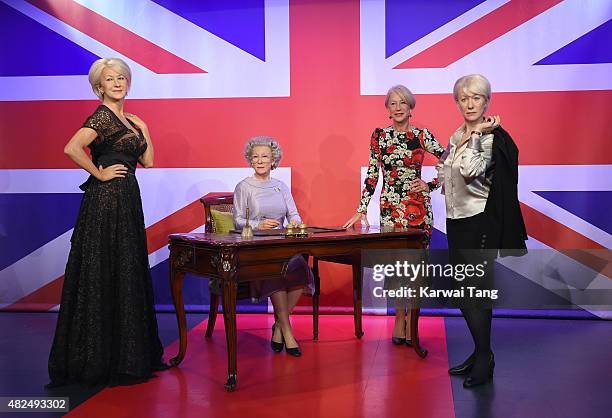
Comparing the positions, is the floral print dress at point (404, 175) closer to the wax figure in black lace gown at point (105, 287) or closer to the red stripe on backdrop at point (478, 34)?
the red stripe on backdrop at point (478, 34)

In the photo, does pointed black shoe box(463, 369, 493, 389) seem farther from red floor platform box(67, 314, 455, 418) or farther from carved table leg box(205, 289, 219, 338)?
carved table leg box(205, 289, 219, 338)

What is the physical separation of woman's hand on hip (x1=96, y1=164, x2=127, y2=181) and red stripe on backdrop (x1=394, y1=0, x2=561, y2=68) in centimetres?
284

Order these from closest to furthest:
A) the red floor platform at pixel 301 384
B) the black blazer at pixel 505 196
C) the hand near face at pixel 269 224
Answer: the red floor platform at pixel 301 384 < the black blazer at pixel 505 196 < the hand near face at pixel 269 224

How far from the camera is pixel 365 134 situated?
5762 millimetres

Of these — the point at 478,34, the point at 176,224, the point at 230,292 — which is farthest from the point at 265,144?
the point at 478,34

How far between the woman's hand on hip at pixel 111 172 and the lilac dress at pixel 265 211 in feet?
3.09

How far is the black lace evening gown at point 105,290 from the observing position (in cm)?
373

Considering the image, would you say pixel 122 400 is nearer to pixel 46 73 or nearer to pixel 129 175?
pixel 129 175

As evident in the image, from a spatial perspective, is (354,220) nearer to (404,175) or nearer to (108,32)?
(404,175)

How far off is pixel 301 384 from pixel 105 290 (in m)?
1.24

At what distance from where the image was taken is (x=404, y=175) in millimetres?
4617

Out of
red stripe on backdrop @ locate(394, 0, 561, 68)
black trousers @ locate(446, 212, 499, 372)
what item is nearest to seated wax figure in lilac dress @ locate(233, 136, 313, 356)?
black trousers @ locate(446, 212, 499, 372)

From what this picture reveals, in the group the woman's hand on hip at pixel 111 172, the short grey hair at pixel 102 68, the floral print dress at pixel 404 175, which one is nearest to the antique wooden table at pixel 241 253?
the floral print dress at pixel 404 175

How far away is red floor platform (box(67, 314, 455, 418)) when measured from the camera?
3.30m
